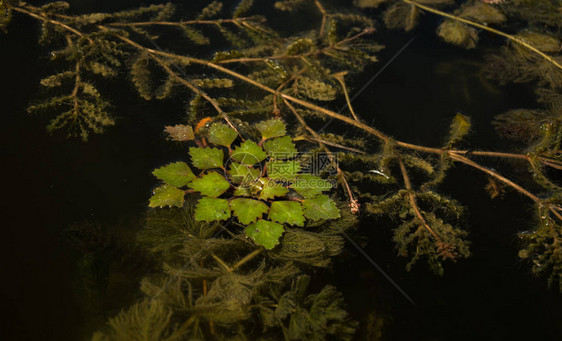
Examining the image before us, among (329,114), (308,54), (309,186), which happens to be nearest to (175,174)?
(309,186)

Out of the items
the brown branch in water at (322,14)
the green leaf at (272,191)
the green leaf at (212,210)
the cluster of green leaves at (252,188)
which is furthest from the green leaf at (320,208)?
the brown branch in water at (322,14)

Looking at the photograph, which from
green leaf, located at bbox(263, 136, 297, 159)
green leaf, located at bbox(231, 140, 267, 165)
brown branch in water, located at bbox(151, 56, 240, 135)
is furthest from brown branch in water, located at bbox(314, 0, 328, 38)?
green leaf, located at bbox(231, 140, 267, 165)

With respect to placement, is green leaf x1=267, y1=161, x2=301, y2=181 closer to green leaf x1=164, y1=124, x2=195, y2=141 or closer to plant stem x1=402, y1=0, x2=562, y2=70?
green leaf x1=164, y1=124, x2=195, y2=141

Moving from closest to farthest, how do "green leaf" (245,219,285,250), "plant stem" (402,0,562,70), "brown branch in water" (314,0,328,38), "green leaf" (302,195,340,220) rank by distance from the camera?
"green leaf" (245,219,285,250) → "green leaf" (302,195,340,220) → "plant stem" (402,0,562,70) → "brown branch in water" (314,0,328,38)

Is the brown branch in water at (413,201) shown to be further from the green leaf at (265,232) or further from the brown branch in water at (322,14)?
the brown branch in water at (322,14)

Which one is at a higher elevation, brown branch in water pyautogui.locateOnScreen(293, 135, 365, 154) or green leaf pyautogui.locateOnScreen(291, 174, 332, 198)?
green leaf pyautogui.locateOnScreen(291, 174, 332, 198)

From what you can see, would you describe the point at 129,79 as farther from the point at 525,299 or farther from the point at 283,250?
the point at 525,299

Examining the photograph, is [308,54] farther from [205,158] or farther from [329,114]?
[205,158]

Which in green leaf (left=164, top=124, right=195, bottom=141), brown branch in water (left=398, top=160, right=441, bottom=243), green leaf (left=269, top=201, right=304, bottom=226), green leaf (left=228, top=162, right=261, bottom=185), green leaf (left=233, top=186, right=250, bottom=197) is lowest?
brown branch in water (left=398, top=160, right=441, bottom=243)
